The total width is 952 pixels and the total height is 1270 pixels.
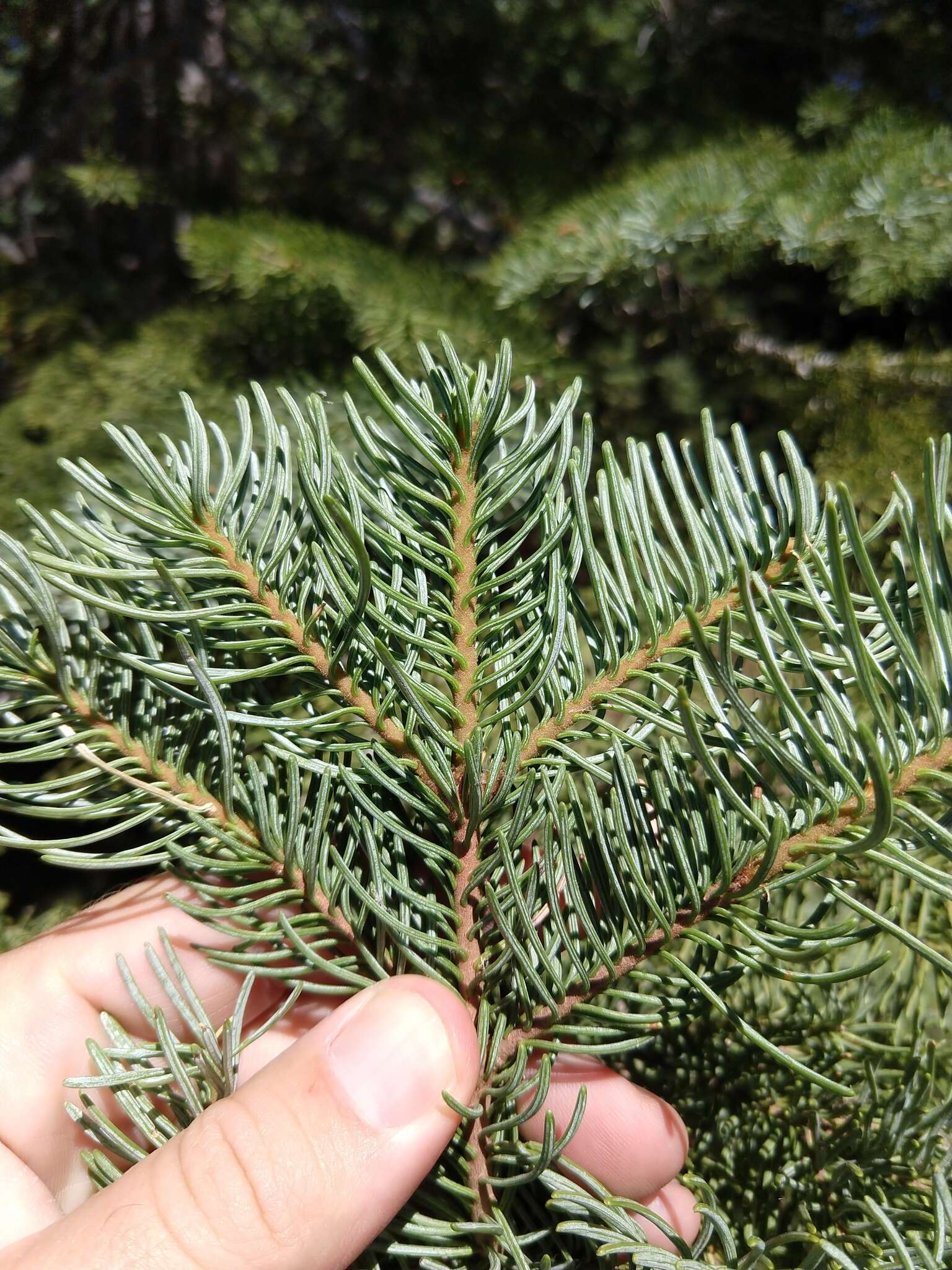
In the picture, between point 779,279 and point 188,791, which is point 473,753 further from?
point 779,279

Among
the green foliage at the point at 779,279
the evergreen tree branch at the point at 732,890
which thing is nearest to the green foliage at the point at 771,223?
the green foliage at the point at 779,279

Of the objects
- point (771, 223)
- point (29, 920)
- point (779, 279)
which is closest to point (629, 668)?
point (29, 920)

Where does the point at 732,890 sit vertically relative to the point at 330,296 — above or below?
below

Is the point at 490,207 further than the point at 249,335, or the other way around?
the point at 490,207

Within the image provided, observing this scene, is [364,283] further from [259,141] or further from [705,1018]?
[705,1018]

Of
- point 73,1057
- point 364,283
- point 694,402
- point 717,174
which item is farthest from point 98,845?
point 717,174

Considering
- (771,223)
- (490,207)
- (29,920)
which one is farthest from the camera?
(490,207)

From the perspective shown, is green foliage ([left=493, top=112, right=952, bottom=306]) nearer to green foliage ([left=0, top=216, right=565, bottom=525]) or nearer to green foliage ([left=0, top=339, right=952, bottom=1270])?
green foliage ([left=0, top=216, right=565, bottom=525])
